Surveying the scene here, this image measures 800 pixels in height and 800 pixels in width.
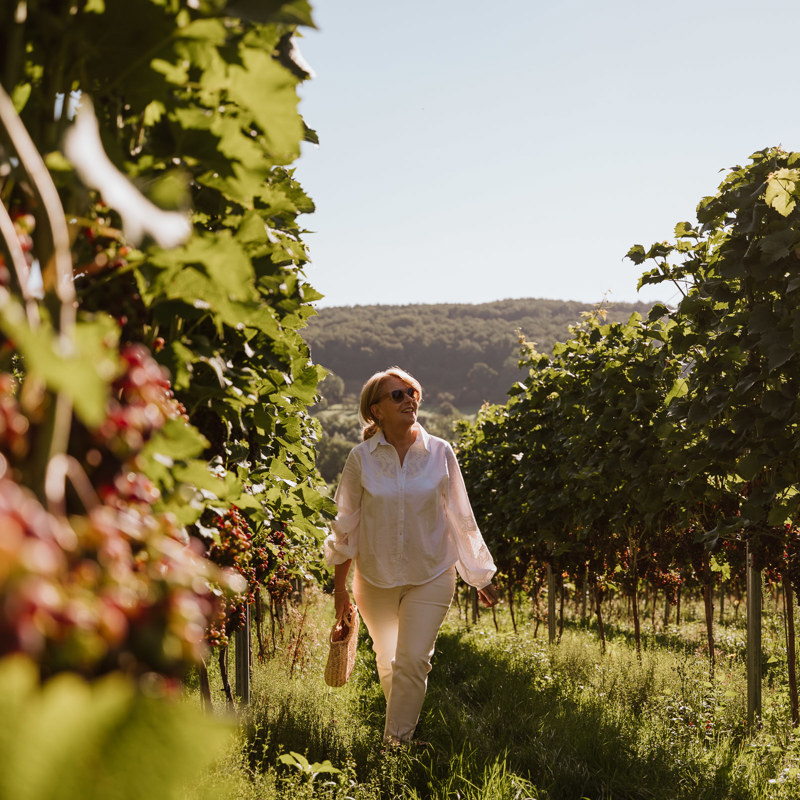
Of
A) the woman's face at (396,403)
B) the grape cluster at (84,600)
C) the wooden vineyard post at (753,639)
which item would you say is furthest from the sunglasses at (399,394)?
the grape cluster at (84,600)

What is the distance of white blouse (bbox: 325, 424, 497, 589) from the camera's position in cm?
471

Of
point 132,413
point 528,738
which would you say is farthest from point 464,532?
point 132,413

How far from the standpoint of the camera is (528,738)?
506 centimetres

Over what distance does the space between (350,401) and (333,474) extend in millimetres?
40466

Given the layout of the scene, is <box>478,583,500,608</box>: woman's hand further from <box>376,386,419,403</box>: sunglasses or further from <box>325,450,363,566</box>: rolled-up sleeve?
<box>376,386,419,403</box>: sunglasses

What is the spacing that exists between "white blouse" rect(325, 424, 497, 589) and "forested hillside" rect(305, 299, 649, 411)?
9201 cm

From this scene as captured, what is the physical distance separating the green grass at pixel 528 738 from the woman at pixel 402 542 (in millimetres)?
482

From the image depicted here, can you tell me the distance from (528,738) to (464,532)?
4.77 feet

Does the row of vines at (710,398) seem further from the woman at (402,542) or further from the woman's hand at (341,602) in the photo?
the woman's hand at (341,602)

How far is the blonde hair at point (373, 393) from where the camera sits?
4.98 metres

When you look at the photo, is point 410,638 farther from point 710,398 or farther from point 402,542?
point 710,398

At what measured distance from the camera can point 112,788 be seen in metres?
0.57

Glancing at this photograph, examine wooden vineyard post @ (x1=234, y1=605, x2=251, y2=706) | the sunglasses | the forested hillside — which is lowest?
wooden vineyard post @ (x1=234, y1=605, x2=251, y2=706)

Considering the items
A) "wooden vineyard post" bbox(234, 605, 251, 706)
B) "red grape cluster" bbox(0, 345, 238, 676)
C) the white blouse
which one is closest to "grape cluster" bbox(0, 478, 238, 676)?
"red grape cluster" bbox(0, 345, 238, 676)
